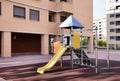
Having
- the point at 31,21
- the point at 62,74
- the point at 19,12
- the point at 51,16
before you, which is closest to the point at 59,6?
the point at 51,16

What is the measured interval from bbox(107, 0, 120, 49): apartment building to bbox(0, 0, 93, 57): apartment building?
3603cm

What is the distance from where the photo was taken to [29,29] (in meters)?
23.6

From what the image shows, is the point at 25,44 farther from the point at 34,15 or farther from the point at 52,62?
the point at 52,62

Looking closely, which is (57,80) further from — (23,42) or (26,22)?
(23,42)

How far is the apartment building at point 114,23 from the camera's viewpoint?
216 ft

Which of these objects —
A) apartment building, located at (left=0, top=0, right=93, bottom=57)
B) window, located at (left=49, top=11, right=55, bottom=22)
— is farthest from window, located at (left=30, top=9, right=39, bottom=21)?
window, located at (left=49, top=11, right=55, bottom=22)

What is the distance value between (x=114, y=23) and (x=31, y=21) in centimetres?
4787


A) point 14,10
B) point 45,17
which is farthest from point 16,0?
→ point 45,17

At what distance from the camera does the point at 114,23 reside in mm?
66875

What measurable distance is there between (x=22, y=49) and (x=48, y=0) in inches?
282

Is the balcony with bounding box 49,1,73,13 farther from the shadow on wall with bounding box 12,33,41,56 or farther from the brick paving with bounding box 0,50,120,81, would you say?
the brick paving with bounding box 0,50,120,81

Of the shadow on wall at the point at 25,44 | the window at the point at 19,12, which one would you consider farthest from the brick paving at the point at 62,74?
the shadow on wall at the point at 25,44

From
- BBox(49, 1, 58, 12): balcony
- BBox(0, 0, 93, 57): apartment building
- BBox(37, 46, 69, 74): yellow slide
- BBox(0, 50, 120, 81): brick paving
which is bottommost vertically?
BBox(0, 50, 120, 81): brick paving

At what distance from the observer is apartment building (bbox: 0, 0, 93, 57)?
21.1 meters
